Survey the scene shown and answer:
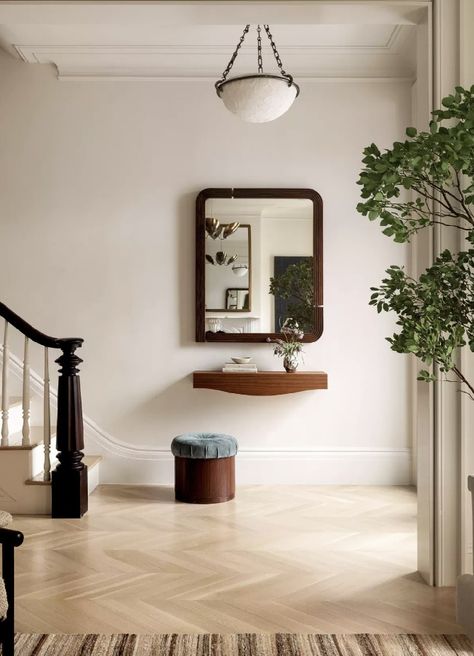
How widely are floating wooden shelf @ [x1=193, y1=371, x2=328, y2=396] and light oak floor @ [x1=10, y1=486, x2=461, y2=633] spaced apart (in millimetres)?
780

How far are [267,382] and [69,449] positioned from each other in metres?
1.55

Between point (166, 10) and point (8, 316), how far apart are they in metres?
2.21

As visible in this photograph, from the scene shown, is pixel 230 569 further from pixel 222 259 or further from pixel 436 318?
pixel 222 259

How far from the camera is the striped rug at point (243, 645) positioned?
284 cm

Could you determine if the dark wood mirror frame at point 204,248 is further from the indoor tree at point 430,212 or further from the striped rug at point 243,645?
the indoor tree at point 430,212

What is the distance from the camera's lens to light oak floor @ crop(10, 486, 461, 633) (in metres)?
3.17

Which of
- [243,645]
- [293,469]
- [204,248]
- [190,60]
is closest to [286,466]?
[293,469]

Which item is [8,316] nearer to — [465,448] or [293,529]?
[293,529]

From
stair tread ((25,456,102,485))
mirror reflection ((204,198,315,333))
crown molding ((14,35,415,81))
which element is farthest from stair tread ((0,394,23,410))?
crown molding ((14,35,415,81))

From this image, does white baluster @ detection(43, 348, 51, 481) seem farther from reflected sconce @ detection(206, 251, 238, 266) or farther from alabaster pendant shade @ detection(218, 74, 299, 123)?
alabaster pendant shade @ detection(218, 74, 299, 123)

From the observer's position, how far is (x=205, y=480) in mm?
5223

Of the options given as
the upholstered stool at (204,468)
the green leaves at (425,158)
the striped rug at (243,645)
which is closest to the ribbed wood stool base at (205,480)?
the upholstered stool at (204,468)

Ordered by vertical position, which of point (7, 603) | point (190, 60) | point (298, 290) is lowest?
point (7, 603)

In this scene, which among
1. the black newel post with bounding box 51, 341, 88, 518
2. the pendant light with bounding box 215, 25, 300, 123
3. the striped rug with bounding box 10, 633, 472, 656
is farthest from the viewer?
the black newel post with bounding box 51, 341, 88, 518
